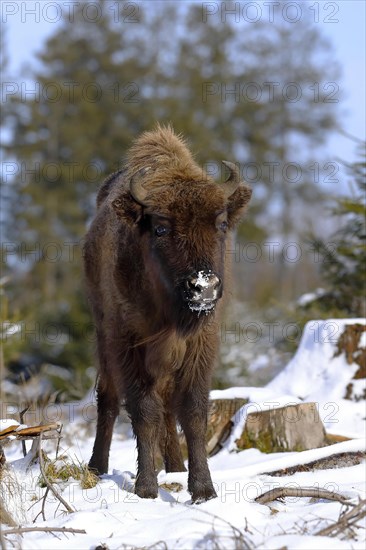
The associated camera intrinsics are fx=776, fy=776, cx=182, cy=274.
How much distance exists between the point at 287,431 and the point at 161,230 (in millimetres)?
3017

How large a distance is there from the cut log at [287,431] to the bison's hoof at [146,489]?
2.26m

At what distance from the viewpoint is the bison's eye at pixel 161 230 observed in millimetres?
6098

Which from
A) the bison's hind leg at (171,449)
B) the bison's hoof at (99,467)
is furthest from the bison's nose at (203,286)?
the bison's hoof at (99,467)

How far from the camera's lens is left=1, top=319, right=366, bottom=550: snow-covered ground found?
4352 mm

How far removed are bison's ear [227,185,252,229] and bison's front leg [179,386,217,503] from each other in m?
1.47

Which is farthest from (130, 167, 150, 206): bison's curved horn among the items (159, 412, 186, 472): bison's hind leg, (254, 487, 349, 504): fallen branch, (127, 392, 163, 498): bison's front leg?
(254, 487, 349, 504): fallen branch

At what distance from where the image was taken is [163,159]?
22.7 feet

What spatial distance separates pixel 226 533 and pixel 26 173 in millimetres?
27706

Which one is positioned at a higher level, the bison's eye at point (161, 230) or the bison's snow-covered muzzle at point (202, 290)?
the bison's eye at point (161, 230)

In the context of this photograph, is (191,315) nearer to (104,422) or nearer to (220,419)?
(104,422)

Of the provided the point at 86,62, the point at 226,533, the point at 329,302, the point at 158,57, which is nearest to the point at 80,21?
the point at 86,62

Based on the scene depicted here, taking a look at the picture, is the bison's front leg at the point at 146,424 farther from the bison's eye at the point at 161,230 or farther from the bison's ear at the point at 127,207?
the bison's ear at the point at 127,207

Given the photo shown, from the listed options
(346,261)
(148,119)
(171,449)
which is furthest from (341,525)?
(148,119)

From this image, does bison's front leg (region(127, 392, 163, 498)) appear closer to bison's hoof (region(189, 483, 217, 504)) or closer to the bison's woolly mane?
bison's hoof (region(189, 483, 217, 504))
